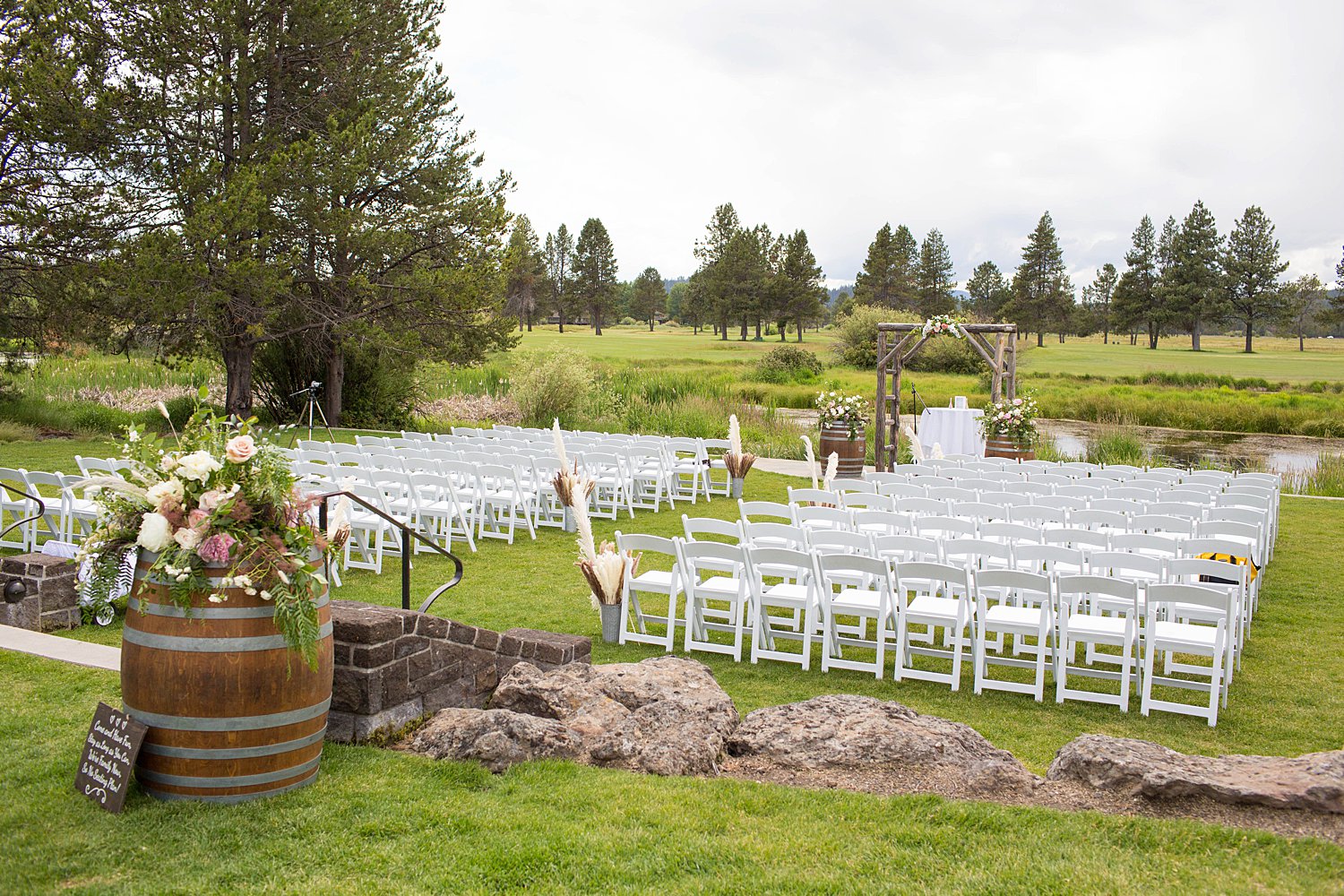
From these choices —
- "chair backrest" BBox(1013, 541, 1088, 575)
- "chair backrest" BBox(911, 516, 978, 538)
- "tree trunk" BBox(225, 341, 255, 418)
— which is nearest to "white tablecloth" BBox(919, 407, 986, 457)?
"chair backrest" BBox(911, 516, 978, 538)

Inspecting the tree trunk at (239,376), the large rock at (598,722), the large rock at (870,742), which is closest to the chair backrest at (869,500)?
the large rock at (598,722)

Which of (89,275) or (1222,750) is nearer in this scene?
(1222,750)

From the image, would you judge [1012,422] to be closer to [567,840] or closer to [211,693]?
[567,840]

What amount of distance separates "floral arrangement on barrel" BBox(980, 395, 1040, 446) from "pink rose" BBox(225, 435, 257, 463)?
15.3 m

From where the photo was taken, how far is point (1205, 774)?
3.84m

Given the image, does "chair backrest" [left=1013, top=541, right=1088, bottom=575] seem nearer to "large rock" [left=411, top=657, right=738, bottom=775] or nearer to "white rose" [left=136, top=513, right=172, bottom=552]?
"large rock" [left=411, top=657, right=738, bottom=775]

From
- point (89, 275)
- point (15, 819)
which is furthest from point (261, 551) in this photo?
point (89, 275)

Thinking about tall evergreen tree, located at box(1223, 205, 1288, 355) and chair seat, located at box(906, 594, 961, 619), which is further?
tall evergreen tree, located at box(1223, 205, 1288, 355)

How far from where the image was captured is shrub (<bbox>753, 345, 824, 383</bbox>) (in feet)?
160

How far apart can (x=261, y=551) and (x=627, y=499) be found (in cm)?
918

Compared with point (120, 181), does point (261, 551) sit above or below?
below

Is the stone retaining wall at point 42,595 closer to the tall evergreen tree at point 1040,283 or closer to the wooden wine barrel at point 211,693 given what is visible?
the wooden wine barrel at point 211,693

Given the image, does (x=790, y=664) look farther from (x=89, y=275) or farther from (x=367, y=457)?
(x=89, y=275)

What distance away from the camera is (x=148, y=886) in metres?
3.10
